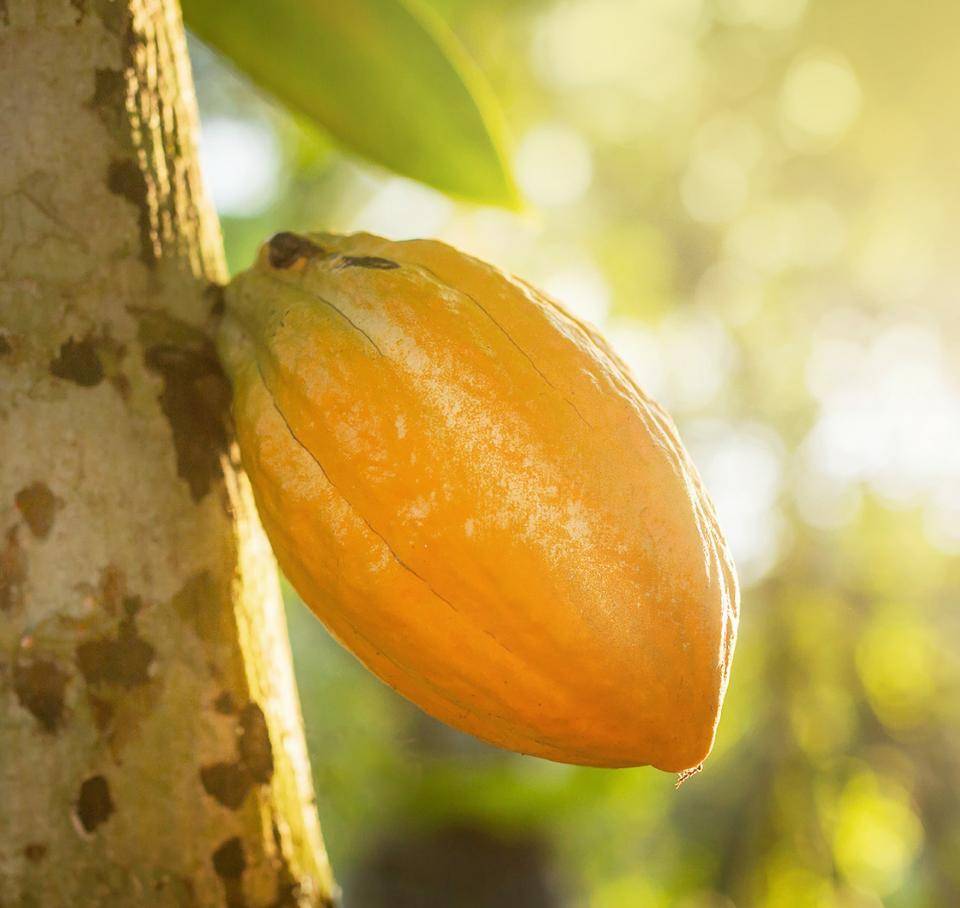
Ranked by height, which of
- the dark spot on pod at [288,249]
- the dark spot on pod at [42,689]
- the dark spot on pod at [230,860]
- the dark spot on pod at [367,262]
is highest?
the dark spot on pod at [288,249]

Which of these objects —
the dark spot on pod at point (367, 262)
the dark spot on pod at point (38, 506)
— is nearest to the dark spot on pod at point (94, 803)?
the dark spot on pod at point (38, 506)

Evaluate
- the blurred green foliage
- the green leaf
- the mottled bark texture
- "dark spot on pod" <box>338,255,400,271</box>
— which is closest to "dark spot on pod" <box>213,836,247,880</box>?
the mottled bark texture

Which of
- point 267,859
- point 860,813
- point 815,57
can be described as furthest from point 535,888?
point 815,57

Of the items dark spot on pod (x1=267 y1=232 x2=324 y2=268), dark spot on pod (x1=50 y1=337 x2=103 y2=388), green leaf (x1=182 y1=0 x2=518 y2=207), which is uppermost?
green leaf (x1=182 y1=0 x2=518 y2=207)

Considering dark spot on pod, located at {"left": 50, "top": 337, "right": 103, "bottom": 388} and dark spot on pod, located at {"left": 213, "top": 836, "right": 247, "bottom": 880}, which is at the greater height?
dark spot on pod, located at {"left": 50, "top": 337, "right": 103, "bottom": 388}

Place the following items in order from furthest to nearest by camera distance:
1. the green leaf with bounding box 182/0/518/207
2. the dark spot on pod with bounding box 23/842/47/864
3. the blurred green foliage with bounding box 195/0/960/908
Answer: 1. the blurred green foliage with bounding box 195/0/960/908
2. the green leaf with bounding box 182/0/518/207
3. the dark spot on pod with bounding box 23/842/47/864

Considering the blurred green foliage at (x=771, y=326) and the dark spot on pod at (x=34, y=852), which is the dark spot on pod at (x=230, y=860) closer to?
the dark spot on pod at (x=34, y=852)

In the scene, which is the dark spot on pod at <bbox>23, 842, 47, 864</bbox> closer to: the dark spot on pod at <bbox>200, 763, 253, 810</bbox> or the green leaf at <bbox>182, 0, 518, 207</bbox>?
the dark spot on pod at <bbox>200, 763, 253, 810</bbox>
